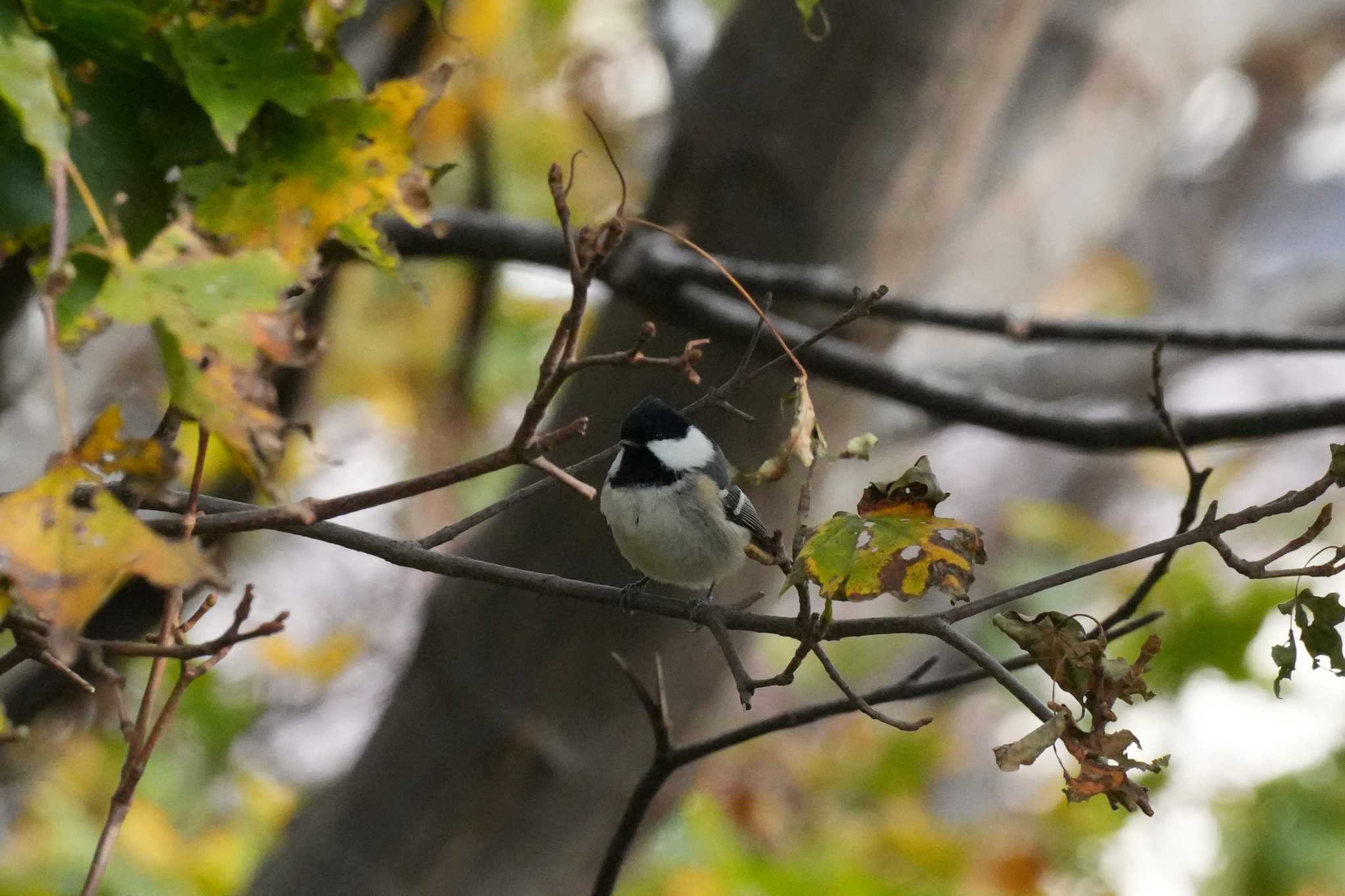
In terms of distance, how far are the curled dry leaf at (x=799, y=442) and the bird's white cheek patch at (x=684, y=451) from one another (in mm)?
1027

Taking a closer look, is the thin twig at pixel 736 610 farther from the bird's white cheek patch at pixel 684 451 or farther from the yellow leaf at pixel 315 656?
the yellow leaf at pixel 315 656

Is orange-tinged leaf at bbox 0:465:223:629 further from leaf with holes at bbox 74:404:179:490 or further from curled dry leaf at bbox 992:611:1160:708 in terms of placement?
curled dry leaf at bbox 992:611:1160:708

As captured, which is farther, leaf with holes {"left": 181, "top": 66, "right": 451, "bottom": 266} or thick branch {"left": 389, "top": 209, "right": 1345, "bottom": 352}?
thick branch {"left": 389, "top": 209, "right": 1345, "bottom": 352}

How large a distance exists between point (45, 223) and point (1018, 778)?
7095 millimetres

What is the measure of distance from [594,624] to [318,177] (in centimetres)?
169

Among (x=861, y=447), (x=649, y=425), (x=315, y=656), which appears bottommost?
(x=861, y=447)

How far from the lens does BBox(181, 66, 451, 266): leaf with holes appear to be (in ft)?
3.24

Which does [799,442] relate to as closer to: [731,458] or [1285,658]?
[1285,658]

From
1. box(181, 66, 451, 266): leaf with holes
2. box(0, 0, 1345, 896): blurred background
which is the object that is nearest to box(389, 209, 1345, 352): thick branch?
box(0, 0, 1345, 896): blurred background

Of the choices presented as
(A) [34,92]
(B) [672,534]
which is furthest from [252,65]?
(B) [672,534]

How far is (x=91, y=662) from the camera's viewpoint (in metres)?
0.81

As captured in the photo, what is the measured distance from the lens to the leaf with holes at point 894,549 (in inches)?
35.9

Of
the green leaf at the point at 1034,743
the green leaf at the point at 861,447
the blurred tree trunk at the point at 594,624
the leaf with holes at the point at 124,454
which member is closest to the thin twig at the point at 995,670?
the green leaf at the point at 1034,743

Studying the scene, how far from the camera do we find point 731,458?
8.06 ft
